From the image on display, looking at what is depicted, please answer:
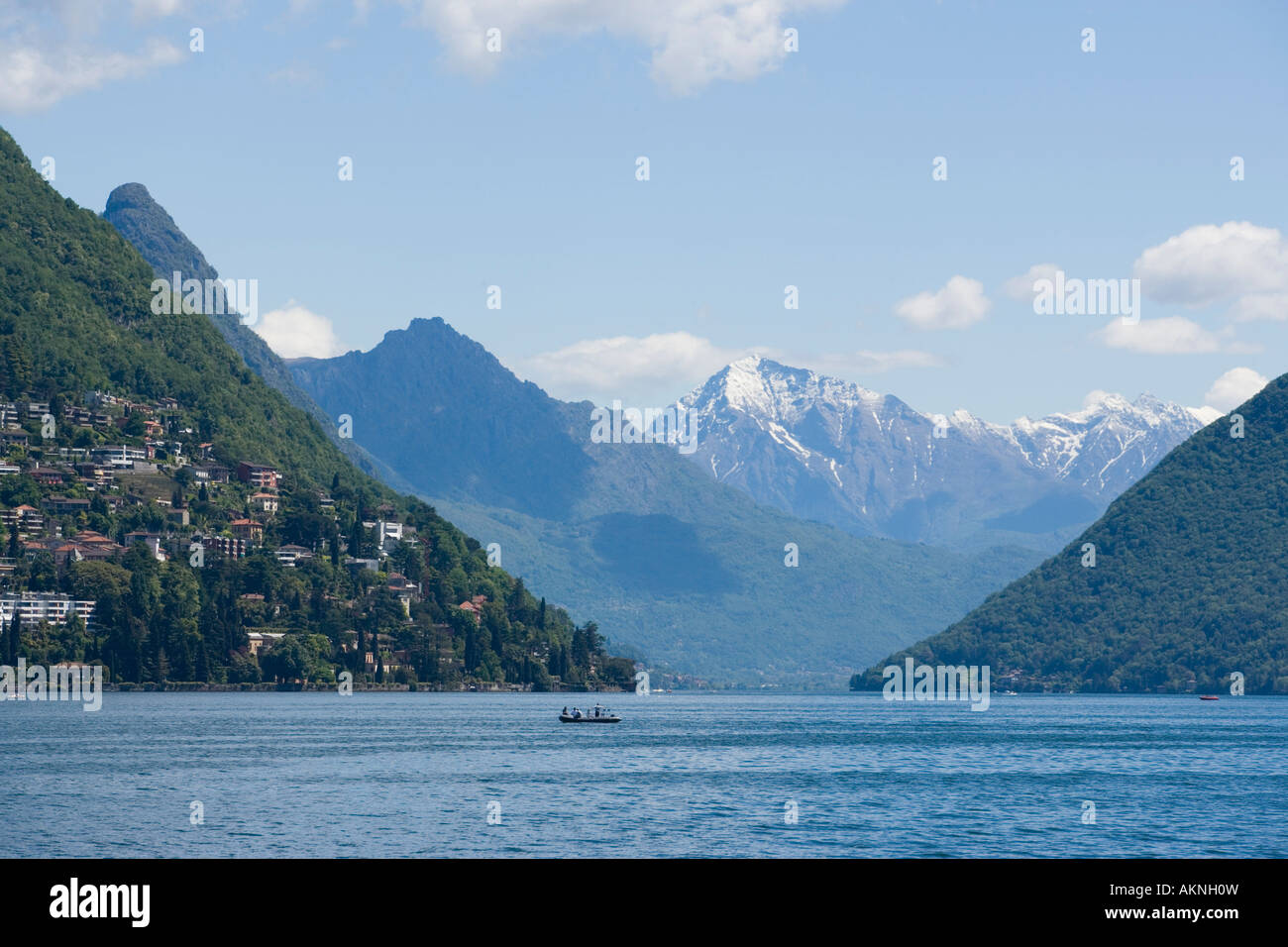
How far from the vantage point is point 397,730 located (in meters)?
172

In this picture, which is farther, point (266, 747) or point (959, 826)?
point (266, 747)

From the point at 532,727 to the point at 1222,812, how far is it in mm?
106441

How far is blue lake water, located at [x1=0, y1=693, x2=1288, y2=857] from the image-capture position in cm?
7650

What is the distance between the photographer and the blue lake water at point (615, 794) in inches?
3012

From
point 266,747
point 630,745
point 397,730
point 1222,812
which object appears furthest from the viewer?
point 397,730

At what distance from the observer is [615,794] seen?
99625mm

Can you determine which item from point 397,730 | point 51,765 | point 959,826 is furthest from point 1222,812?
point 397,730
